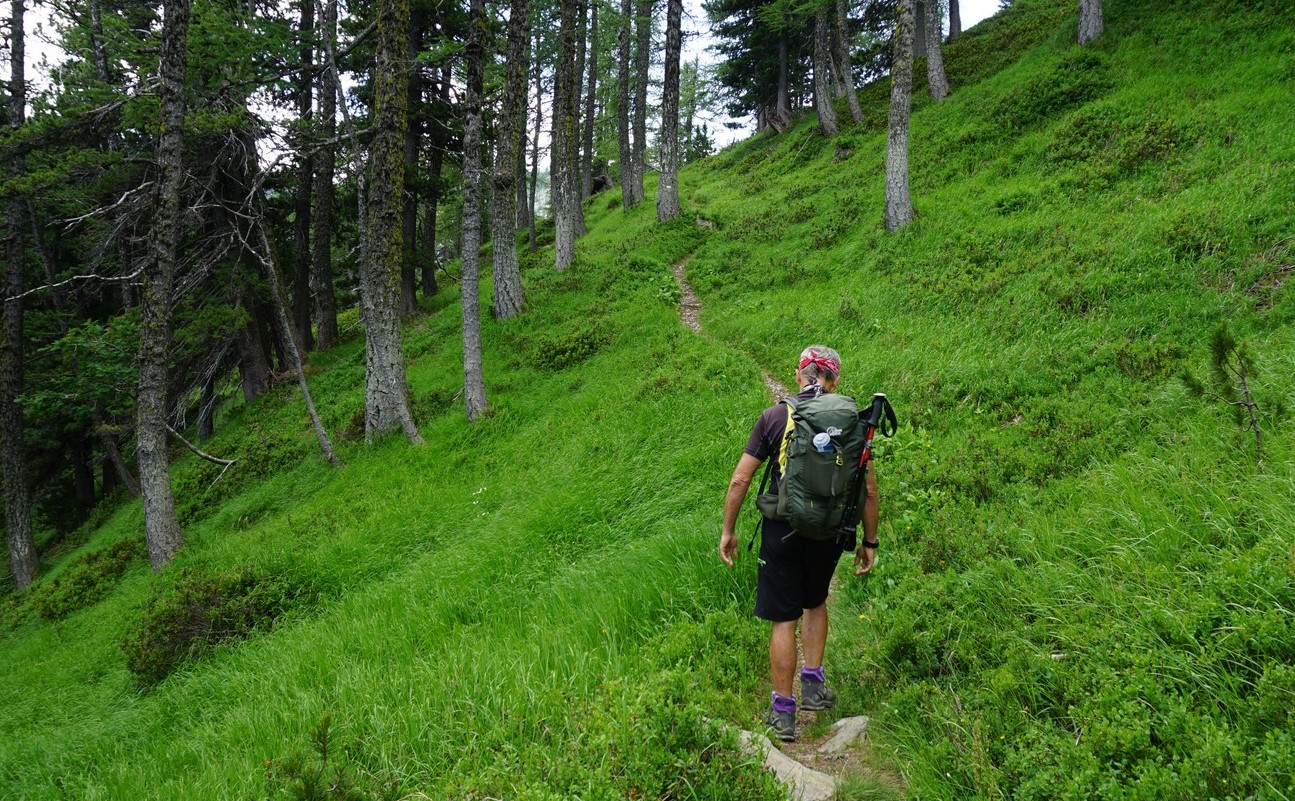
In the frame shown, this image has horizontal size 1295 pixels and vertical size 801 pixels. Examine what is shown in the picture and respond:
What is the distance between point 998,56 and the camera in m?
20.3

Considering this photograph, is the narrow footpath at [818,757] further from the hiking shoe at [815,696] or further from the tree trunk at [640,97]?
the tree trunk at [640,97]

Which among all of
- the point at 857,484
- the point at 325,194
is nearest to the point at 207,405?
the point at 325,194

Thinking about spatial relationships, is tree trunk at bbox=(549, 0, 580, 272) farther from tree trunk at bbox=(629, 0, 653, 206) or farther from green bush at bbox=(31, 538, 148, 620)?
green bush at bbox=(31, 538, 148, 620)

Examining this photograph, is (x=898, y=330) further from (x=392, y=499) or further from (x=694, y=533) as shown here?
(x=392, y=499)

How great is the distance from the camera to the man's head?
151 inches

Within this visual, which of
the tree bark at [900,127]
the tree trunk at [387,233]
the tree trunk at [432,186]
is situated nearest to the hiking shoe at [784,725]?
the tree trunk at [387,233]

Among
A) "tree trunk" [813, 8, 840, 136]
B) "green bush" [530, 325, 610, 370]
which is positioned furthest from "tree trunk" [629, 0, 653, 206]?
"green bush" [530, 325, 610, 370]

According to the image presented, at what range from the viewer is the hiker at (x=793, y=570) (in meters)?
3.72

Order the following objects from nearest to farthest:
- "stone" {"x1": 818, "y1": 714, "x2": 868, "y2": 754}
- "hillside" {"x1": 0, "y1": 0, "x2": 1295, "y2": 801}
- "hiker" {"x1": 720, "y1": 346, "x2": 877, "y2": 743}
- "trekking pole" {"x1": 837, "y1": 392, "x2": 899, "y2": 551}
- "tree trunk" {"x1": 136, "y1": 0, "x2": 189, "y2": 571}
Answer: "hillside" {"x1": 0, "y1": 0, "x2": 1295, "y2": 801} < "stone" {"x1": 818, "y1": 714, "x2": 868, "y2": 754} < "trekking pole" {"x1": 837, "y1": 392, "x2": 899, "y2": 551} < "hiker" {"x1": 720, "y1": 346, "x2": 877, "y2": 743} < "tree trunk" {"x1": 136, "y1": 0, "x2": 189, "y2": 571}

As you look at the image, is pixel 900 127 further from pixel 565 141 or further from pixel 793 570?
pixel 793 570

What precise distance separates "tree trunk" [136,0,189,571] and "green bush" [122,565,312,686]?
3.80 metres

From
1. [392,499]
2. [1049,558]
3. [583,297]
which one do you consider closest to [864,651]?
[1049,558]

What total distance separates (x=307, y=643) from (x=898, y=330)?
28.3 ft

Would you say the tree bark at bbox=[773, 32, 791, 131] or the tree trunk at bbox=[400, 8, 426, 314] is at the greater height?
the tree bark at bbox=[773, 32, 791, 131]
